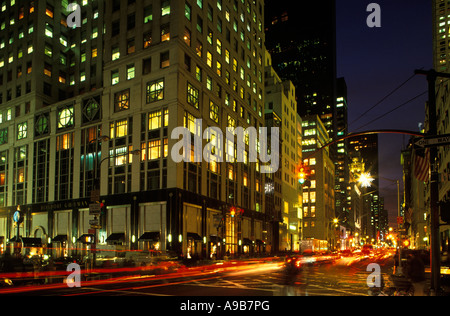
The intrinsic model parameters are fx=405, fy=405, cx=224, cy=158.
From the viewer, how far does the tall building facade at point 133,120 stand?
5631 cm

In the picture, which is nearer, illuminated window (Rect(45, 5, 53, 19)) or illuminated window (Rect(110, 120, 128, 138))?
illuminated window (Rect(110, 120, 128, 138))

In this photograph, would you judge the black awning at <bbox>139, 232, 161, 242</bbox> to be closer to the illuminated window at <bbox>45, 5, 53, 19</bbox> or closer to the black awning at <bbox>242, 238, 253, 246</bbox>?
the black awning at <bbox>242, 238, 253, 246</bbox>

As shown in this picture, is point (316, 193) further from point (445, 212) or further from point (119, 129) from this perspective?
point (445, 212)

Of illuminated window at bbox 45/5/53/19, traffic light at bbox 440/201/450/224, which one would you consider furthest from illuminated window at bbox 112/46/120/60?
traffic light at bbox 440/201/450/224

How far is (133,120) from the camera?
59.4 metres

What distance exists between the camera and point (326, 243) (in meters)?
149

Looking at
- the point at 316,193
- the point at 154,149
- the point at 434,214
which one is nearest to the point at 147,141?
the point at 154,149

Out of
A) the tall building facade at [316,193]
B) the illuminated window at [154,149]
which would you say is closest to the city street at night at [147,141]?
the illuminated window at [154,149]

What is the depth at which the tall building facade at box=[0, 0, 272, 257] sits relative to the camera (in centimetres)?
5631

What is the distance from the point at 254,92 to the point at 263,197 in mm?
21846

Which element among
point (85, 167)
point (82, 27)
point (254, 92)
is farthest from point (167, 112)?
point (82, 27)

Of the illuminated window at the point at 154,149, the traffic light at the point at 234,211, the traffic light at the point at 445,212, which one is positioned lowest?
the traffic light at the point at 234,211

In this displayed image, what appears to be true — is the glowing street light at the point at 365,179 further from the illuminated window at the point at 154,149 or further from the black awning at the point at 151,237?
the illuminated window at the point at 154,149
